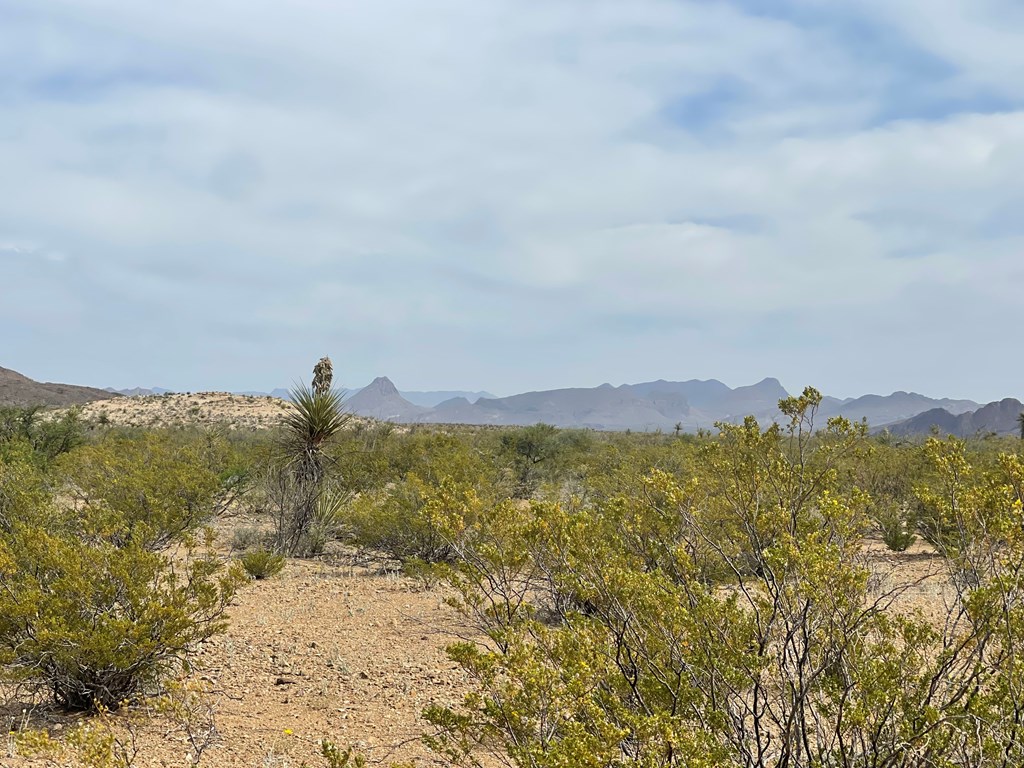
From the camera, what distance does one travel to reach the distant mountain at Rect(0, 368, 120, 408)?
7825 centimetres

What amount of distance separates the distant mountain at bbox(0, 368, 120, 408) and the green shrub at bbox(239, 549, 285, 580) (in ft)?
242

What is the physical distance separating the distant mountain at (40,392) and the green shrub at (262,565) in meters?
73.8

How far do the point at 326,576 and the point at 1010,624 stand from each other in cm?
974

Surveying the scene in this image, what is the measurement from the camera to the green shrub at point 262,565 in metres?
10.5

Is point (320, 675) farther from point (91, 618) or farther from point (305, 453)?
point (305, 453)

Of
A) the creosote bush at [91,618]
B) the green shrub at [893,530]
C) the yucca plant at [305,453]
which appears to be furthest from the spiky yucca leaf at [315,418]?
the green shrub at [893,530]

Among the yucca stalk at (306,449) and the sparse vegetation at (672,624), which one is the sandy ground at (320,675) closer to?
the sparse vegetation at (672,624)

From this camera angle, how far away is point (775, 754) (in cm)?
470

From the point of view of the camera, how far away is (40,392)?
275 feet

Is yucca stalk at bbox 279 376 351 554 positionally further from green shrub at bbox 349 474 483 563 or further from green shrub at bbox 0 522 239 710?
green shrub at bbox 0 522 239 710

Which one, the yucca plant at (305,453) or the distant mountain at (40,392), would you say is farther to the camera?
the distant mountain at (40,392)

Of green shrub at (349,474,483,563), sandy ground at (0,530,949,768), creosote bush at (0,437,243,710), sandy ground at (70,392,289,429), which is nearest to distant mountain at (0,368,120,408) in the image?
sandy ground at (70,392,289,429)

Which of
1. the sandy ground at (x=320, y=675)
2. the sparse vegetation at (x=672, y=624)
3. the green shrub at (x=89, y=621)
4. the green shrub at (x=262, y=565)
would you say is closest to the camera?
the sparse vegetation at (x=672, y=624)

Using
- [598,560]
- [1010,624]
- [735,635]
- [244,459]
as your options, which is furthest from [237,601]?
[244,459]
